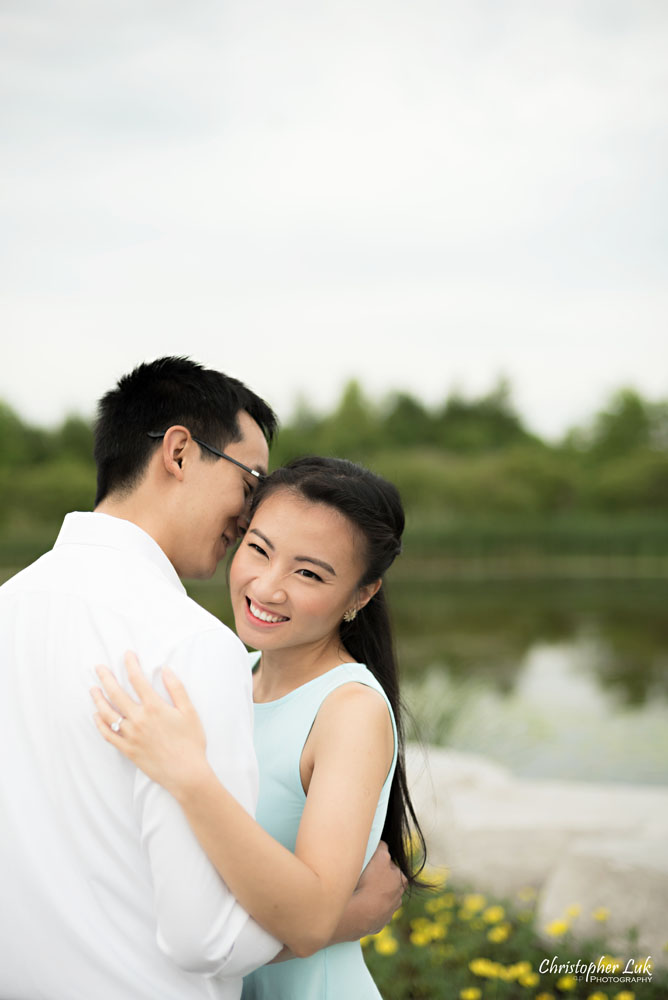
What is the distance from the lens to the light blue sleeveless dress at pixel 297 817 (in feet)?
5.22

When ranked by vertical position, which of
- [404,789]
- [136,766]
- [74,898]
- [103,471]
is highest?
[103,471]

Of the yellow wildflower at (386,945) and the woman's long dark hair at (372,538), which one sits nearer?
the woman's long dark hair at (372,538)

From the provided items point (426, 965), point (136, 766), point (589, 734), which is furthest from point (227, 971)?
point (589, 734)

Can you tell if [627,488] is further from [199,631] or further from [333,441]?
[199,631]

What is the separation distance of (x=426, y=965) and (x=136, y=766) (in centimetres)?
252

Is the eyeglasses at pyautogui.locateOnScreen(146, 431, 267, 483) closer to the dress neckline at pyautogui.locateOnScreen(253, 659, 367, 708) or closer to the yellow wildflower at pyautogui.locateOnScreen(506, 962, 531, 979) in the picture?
the dress neckline at pyautogui.locateOnScreen(253, 659, 367, 708)

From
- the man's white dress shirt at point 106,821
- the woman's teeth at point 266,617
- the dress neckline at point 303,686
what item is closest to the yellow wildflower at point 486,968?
the dress neckline at point 303,686

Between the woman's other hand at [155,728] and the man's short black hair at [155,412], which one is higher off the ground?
the man's short black hair at [155,412]

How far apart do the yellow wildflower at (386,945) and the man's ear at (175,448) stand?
236 cm

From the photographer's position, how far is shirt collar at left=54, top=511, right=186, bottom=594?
4.53 ft

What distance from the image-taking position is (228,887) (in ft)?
3.87

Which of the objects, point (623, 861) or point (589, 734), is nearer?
point (623, 861)

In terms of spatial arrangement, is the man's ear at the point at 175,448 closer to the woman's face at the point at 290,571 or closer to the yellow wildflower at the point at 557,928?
the woman's face at the point at 290,571

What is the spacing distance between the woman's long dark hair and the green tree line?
22.1 m
